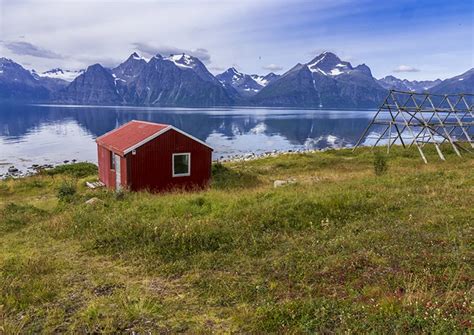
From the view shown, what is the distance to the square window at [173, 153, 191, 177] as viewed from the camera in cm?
2330

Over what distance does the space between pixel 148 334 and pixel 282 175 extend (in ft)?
77.6

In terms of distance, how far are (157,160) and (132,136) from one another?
2.98m

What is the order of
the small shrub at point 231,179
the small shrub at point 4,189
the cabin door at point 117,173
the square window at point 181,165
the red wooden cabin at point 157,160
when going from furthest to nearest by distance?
1. the small shrub at point 4,189
2. the small shrub at point 231,179
3. the square window at point 181,165
4. the cabin door at point 117,173
5. the red wooden cabin at point 157,160

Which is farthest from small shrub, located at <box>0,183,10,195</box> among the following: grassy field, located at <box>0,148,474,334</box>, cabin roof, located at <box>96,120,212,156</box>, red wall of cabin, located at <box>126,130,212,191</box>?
grassy field, located at <box>0,148,474,334</box>

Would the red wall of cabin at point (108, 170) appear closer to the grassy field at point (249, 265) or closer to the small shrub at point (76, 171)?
the small shrub at point (76, 171)

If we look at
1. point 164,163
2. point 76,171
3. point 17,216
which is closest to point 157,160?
point 164,163

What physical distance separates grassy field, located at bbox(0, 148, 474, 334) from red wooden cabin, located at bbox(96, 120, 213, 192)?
7.48 m

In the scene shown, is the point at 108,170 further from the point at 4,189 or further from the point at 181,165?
the point at 4,189

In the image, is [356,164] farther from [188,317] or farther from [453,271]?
[188,317]

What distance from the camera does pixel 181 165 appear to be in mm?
23531

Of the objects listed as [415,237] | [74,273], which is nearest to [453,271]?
[415,237]

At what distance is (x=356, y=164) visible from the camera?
3189cm

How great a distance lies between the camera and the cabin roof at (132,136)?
72.3ft

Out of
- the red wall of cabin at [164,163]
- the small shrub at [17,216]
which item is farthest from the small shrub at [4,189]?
the small shrub at [17,216]
